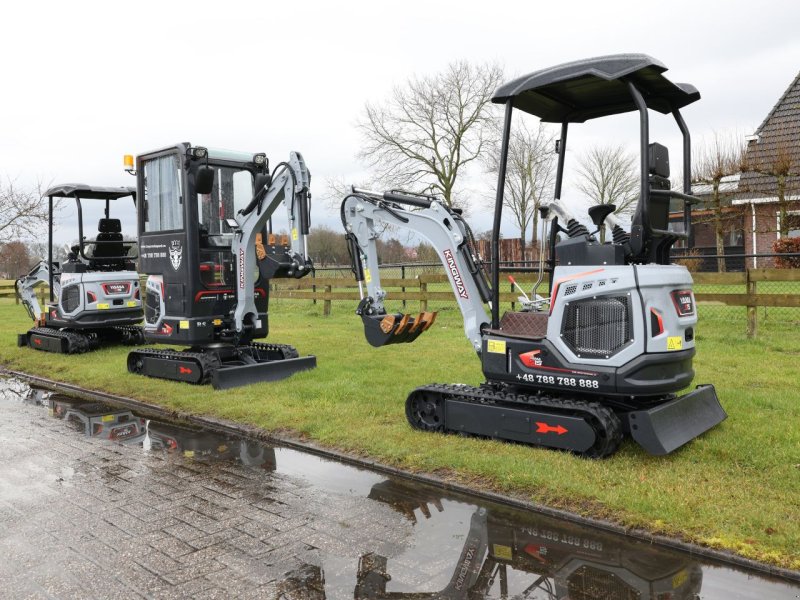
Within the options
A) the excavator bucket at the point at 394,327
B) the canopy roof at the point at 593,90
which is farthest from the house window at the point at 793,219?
the excavator bucket at the point at 394,327

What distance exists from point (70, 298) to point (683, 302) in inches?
431

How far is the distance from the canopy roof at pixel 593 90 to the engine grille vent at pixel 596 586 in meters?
3.52

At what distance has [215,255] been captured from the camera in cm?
948

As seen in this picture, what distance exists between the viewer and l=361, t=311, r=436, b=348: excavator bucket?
7.06 m

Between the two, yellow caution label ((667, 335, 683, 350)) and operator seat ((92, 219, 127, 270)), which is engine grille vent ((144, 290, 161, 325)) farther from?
yellow caution label ((667, 335, 683, 350))

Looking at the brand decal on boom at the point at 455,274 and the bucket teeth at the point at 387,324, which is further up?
the brand decal on boom at the point at 455,274

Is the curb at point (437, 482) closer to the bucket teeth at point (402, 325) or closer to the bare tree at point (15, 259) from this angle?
the bucket teeth at point (402, 325)

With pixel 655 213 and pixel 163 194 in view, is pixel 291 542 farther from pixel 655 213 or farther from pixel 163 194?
pixel 163 194

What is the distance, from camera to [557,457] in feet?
17.4

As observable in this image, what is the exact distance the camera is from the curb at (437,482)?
373 centimetres

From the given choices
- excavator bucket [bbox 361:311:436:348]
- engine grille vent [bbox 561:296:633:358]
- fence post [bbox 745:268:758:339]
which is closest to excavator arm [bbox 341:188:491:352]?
excavator bucket [bbox 361:311:436:348]

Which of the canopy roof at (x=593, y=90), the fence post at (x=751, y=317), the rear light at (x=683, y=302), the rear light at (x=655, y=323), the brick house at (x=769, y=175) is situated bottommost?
the fence post at (x=751, y=317)

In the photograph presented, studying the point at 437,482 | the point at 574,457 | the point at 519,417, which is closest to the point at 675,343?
the point at 574,457

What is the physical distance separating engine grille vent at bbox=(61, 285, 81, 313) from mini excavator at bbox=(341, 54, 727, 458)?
8.44 meters
